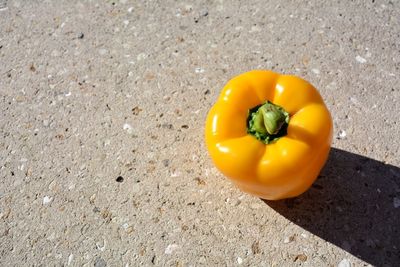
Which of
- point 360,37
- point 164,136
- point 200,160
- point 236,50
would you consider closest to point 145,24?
point 236,50

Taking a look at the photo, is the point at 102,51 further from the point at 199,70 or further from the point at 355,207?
the point at 355,207

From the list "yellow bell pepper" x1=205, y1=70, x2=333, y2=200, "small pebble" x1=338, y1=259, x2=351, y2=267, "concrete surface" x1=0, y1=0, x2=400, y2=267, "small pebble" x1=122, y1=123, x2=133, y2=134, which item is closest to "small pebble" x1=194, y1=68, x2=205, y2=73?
"concrete surface" x1=0, y1=0, x2=400, y2=267

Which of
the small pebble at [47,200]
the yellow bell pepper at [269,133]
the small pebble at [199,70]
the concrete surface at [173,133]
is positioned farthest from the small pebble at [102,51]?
the yellow bell pepper at [269,133]

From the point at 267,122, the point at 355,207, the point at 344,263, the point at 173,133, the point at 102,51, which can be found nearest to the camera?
the point at 267,122

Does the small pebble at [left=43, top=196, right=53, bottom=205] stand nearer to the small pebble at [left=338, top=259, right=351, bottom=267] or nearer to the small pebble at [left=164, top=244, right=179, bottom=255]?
the small pebble at [left=164, top=244, right=179, bottom=255]

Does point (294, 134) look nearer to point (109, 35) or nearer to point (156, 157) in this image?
point (156, 157)

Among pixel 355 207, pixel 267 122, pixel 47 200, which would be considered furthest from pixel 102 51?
pixel 355 207
